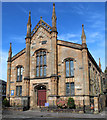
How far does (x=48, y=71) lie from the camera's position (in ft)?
83.5

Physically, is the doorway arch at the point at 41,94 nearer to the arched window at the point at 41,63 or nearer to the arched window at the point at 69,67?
the arched window at the point at 41,63

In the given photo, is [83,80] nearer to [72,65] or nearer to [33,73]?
[72,65]

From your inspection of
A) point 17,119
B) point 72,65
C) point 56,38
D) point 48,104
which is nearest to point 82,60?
point 72,65

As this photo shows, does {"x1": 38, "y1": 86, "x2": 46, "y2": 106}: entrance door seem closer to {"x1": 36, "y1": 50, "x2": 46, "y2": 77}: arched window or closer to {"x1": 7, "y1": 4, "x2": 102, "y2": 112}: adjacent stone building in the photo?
{"x1": 7, "y1": 4, "x2": 102, "y2": 112}: adjacent stone building

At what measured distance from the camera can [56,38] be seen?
26359mm

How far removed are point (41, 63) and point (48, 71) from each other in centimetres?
211

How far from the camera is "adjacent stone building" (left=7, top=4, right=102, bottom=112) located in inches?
917

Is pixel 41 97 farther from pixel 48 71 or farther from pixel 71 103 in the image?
pixel 71 103

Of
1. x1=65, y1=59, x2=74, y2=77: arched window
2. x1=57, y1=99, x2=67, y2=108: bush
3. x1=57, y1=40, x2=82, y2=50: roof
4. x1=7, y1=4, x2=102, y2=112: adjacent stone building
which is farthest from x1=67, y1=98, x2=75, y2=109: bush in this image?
x1=57, y1=40, x2=82, y2=50: roof

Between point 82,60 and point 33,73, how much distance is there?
869cm

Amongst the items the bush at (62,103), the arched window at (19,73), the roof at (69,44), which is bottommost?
the bush at (62,103)

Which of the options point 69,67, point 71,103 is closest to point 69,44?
point 69,67

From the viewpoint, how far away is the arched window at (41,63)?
26.1 meters

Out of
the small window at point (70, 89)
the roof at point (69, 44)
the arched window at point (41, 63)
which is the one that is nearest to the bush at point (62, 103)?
the small window at point (70, 89)
